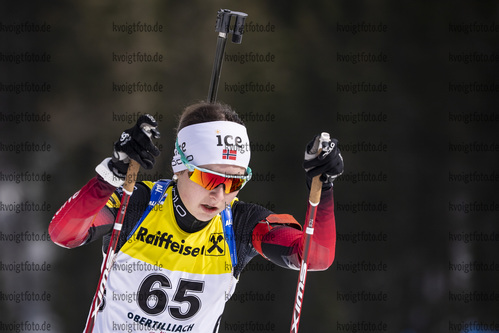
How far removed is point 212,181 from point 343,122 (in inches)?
79.0

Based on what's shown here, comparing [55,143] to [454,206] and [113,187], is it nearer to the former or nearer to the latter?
[113,187]

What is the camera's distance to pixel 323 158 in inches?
68.1

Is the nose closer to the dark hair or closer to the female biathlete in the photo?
the female biathlete

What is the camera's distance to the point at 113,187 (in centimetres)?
181

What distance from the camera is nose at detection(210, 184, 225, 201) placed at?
6.21 ft

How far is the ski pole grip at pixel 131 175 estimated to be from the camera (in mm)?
1834

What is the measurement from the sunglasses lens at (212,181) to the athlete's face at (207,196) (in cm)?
1

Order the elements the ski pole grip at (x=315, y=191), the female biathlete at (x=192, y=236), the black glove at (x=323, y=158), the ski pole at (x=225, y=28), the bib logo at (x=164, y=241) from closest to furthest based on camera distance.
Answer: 1. the black glove at (x=323, y=158)
2. the ski pole grip at (x=315, y=191)
3. the female biathlete at (x=192, y=236)
4. the bib logo at (x=164, y=241)
5. the ski pole at (x=225, y=28)

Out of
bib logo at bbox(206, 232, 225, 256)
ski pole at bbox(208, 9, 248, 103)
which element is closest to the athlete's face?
bib logo at bbox(206, 232, 225, 256)

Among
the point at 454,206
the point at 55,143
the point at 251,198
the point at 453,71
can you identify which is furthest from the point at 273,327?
the point at 453,71

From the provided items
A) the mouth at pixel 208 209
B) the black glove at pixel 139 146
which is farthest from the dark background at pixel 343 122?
the black glove at pixel 139 146

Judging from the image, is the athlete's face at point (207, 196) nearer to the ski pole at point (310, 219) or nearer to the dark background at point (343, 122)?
the ski pole at point (310, 219)

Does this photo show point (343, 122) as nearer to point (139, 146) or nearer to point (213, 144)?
point (213, 144)

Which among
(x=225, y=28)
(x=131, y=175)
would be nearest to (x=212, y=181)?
(x=131, y=175)
